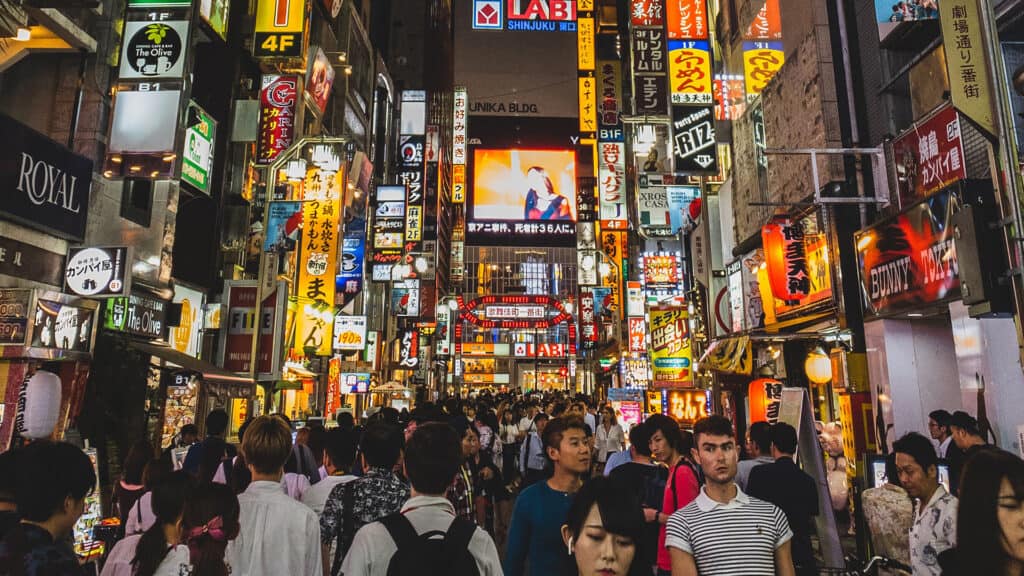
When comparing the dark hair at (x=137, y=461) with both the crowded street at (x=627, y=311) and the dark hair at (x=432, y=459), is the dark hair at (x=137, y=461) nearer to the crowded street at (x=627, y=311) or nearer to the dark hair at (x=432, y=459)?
the crowded street at (x=627, y=311)

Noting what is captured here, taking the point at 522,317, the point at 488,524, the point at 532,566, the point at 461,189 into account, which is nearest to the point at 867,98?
the point at 488,524

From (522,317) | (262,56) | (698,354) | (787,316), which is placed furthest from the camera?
(522,317)

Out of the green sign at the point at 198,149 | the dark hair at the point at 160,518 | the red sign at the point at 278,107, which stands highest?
the red sign at the point at 278,107

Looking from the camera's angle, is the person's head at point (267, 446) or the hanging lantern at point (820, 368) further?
the hanging lantern at point (820, 368)

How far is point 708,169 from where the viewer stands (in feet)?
45.9

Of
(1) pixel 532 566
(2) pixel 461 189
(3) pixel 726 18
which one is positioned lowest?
(1) pixel 532 566

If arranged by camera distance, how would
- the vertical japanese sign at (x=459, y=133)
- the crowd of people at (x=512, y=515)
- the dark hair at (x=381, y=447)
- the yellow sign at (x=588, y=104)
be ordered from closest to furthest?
the crowd of people at (x=512, y=515) → the dark hair at (x=381, y=447) → the yellow sign at (x=588, y=104) → the vertical japanese sign at (x=459, y=133)

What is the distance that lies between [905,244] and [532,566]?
7943 millimetres

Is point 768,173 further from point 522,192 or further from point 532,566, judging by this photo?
point 522,192

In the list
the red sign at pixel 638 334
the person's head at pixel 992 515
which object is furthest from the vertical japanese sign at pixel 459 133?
the person's head at pixel 992 515

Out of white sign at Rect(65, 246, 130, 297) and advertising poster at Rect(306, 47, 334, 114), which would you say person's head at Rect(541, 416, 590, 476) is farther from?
advertising poster at Rect(306, 47, 334, 114)

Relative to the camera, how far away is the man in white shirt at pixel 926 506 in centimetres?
371

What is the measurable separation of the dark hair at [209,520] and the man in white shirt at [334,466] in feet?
5.23

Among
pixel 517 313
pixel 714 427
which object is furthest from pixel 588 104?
pixel 714 427
